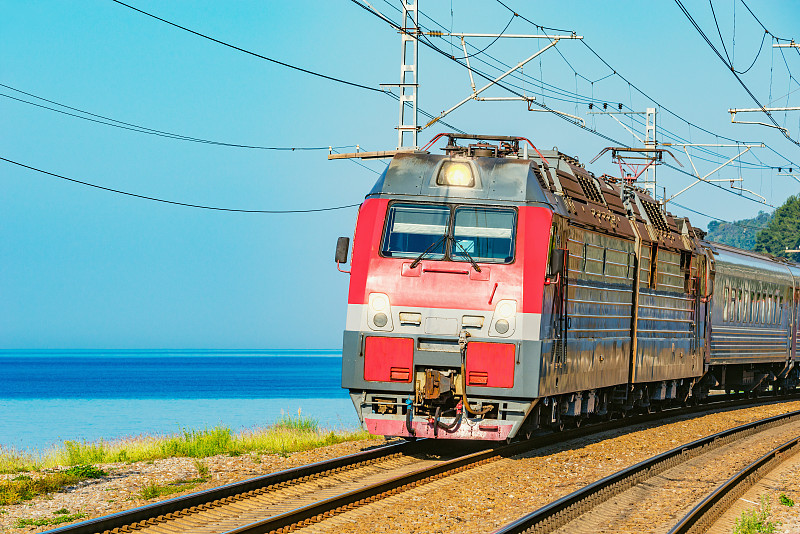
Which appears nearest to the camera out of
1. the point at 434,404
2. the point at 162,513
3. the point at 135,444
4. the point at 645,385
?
the point at 162,513

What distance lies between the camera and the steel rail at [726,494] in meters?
10.9

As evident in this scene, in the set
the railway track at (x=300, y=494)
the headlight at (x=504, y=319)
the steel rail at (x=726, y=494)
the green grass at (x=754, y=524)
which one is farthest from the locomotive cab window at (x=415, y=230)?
the green grass at (x=754, y=524)

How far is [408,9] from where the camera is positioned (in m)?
26.0

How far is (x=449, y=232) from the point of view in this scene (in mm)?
14852

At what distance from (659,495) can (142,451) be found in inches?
305

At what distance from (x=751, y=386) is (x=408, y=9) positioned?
14.7m

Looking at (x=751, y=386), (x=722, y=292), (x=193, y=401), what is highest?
(x=722, y=292)

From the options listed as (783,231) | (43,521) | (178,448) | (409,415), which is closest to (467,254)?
(409,415)

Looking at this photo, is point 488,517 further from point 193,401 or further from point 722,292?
point 193,401

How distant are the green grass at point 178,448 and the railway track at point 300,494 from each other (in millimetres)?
2048

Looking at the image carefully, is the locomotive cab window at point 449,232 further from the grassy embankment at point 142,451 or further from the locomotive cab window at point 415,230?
Answer: the grassy embankment at point 142,451

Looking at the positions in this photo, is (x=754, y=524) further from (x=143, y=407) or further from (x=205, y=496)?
(x=143, y=407)

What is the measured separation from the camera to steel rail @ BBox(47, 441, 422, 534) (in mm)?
9469

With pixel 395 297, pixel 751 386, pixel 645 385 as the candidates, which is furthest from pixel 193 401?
pixel 395 297
